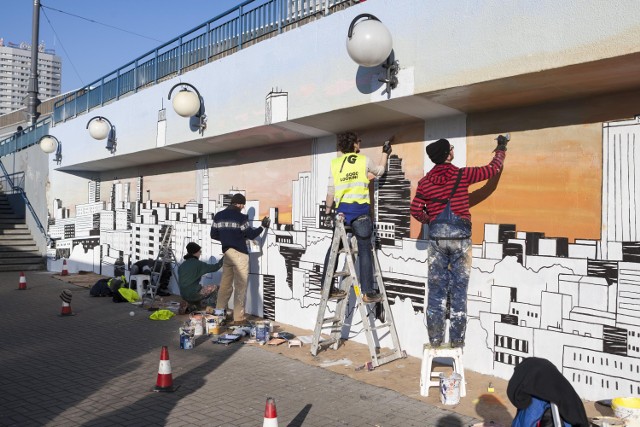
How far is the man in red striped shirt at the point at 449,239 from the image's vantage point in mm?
5832

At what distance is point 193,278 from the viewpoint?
1029cm

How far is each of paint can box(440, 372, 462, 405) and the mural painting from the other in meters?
0.97

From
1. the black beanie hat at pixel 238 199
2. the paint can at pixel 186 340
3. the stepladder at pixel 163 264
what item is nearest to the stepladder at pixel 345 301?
the paint can at pixel 186 340

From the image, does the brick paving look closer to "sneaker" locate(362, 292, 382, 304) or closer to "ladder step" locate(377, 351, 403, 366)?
"ladder step" locate(377, 351, 403, 366)

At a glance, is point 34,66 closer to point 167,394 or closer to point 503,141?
point 167,394

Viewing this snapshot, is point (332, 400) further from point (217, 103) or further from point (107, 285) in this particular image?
point (107, 285)

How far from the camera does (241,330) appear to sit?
841 centimetres

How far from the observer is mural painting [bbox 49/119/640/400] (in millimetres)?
5266

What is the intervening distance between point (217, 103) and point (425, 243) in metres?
4.62

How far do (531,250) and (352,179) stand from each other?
2234 millimetres

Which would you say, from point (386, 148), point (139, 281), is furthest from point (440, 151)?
point (139, 281)

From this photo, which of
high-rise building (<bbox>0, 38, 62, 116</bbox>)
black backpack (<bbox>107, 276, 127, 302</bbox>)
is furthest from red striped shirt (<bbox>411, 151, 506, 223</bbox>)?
high-rise building (<bbox>0, 38, 62, 116</bbox>)

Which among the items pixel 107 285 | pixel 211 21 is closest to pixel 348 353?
pixel 211 21

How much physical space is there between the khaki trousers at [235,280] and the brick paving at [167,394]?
3.37 ft
